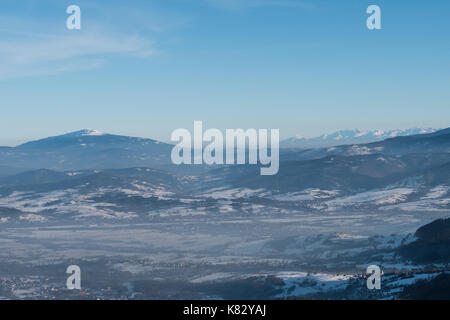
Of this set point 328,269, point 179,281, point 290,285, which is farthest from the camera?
point 328,269
